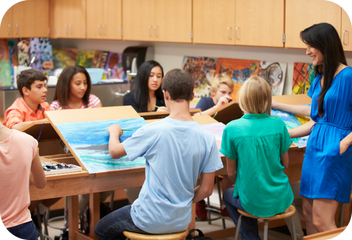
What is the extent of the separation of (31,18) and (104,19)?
1.37 meters

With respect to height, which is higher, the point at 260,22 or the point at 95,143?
the point at 260,22

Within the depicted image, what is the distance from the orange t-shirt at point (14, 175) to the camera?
1615mm

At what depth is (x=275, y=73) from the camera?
3.93 m

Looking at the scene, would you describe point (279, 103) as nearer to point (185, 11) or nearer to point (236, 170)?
point (236, 170)

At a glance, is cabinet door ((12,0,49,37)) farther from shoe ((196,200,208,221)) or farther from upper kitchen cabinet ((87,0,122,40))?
shoe ((196,200,208,221))

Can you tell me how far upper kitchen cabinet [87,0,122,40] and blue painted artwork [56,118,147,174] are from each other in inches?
124

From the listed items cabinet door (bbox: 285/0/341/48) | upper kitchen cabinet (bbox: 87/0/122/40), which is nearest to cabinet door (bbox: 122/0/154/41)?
upper kitchen cabinet (bbox: 87/0/122/40)

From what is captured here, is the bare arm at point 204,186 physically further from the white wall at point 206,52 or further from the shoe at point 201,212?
the white wall at point 206,52

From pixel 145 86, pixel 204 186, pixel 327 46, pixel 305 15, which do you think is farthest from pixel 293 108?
pixel 145 86

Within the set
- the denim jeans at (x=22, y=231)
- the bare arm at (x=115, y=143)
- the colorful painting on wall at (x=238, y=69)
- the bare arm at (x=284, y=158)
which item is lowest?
the denim jeans at (x=22, y=231)

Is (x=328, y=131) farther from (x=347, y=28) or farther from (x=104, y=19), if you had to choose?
(x=104, y=19)

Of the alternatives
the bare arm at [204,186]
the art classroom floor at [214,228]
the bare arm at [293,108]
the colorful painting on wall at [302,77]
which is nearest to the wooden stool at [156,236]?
the bare arm at [204,186]

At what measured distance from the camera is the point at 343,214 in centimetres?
263

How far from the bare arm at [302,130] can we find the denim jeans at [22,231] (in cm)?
148
